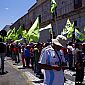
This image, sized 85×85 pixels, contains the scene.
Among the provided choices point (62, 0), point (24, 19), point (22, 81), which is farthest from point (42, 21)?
point (22, 81)

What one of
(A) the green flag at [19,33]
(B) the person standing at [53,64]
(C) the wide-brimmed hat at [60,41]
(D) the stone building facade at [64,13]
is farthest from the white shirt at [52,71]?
(A) the green flag at [19,33]

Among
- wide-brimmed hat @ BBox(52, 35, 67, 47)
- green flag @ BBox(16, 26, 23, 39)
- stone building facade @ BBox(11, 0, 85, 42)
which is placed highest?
stone building facade @ BBox(11, 0, 85, 42)

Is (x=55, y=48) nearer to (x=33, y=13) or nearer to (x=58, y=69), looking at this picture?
(x=58, y=69)

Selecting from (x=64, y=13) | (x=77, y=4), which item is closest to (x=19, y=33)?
(x=64, y=13)

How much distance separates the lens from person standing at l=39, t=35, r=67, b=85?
6.77m

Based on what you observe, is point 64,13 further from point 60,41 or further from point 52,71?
point 52,71

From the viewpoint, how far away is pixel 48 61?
269 inches

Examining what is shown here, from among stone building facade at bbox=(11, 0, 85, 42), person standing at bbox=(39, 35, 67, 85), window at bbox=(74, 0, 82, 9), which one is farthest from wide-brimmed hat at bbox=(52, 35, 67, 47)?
window at bbox=(74, 0, 82, 9)

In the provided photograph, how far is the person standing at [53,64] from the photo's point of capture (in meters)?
6.77

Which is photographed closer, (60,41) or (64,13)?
(60,41)

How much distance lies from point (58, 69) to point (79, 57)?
684cm

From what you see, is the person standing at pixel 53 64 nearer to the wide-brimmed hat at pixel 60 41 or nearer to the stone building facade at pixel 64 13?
the wide-brimmed hat at pixel 60 41

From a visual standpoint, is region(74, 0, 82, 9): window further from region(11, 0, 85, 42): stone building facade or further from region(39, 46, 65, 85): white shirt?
region(39, 46, 65, 85): white shirt

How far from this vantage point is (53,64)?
680 cm
